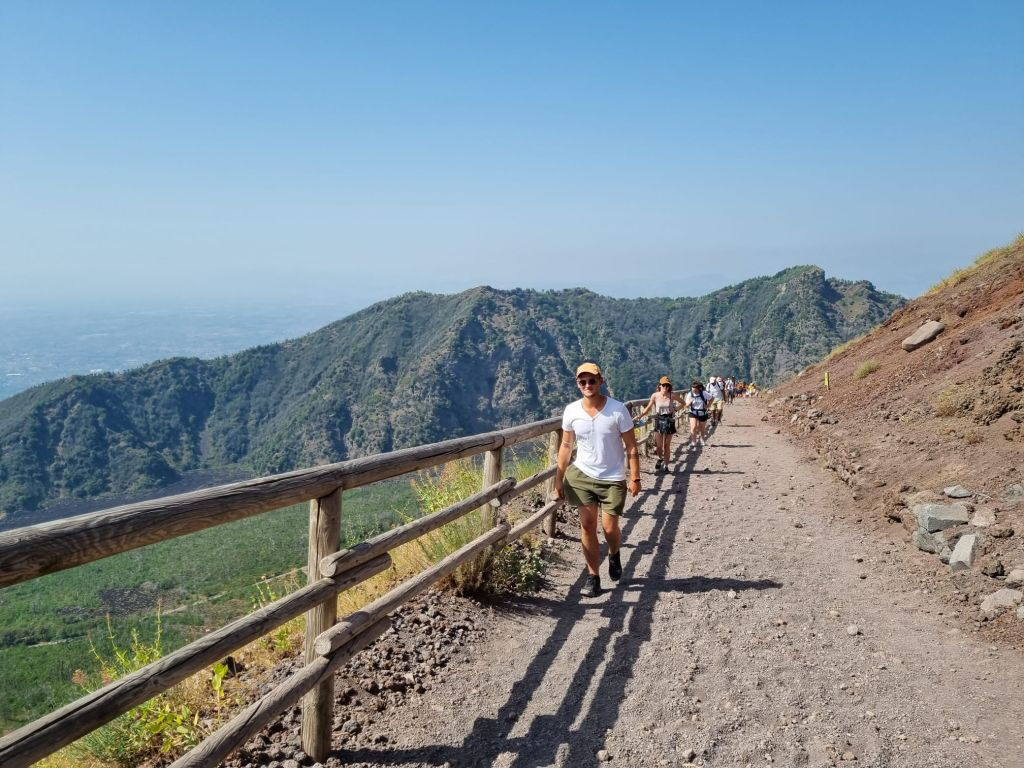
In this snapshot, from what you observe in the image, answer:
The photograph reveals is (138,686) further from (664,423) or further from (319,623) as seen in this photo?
(664,423)

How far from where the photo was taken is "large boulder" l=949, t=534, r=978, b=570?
5902 millimetres

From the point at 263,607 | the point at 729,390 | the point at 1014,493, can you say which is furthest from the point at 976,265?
the point at 263,607

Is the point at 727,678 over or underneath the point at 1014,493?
underneath

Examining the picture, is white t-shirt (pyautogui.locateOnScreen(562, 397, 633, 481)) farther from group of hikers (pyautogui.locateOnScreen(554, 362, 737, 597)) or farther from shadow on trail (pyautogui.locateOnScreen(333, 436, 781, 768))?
shadow on trail (pyautogui.locateOnScreen(333, 436, 781, 768))

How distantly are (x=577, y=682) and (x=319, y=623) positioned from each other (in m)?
1.90

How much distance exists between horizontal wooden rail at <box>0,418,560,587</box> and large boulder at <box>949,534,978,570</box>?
207 inches

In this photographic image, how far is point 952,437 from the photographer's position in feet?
29.7

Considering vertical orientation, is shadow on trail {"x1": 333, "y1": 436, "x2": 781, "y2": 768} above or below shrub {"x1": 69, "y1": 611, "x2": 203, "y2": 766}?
below

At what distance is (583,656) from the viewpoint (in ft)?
15.8

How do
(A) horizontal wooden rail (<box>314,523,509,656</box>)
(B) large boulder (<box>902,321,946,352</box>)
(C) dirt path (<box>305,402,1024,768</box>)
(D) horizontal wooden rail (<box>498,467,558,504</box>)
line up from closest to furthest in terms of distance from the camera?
(A) horizontal wooden rail (<box>314,523,509,656</box>)
(C) dirt path (<box>305,402,1024,768</box>)
(D) horizontal wooden rail (<box>498,467,558,504</box>)
(B) large boulder (<box>902,321,946,352</box>)

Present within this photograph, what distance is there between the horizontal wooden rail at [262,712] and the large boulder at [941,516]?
5.95 metres

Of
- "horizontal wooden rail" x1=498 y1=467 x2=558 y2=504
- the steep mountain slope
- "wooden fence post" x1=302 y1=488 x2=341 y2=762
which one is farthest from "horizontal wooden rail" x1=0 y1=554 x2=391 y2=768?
the steep mountain slope

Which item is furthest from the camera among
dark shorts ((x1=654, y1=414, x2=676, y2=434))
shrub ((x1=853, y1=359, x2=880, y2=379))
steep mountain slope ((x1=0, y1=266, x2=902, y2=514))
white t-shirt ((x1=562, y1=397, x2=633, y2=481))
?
steep mountain slope ((x1=0, y1=266, x2=902, y2=514))

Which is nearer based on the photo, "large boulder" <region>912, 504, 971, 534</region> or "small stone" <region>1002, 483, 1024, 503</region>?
"small stone" <region>1002, 483, 1024, 503</region>
